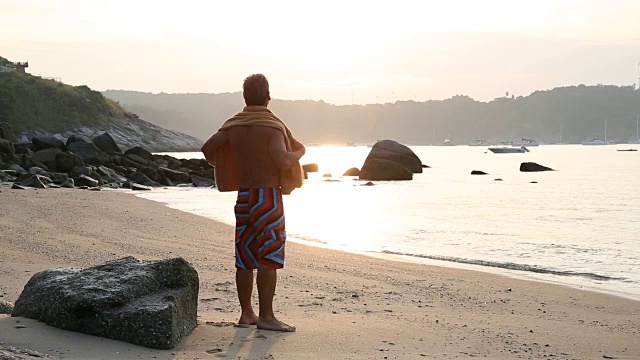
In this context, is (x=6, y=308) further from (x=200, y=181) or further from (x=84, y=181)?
(x=200, y=181)

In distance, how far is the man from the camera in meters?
5.28

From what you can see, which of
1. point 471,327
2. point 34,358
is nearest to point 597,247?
point 471,327

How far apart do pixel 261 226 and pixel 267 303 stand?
59cm

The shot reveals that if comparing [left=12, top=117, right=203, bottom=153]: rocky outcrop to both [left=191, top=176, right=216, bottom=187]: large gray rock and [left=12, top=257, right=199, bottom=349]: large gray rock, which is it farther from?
[left=12, top=257, right=199, bottom=349]: large gray rock

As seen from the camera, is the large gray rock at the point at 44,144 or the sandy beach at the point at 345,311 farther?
the large gray rock at the point at 44,144

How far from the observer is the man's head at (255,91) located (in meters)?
5.47

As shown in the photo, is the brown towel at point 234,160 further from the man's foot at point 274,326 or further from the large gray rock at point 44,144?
the large gray rock at point 44,144

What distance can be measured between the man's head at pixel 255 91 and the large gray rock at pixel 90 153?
32889 millimetres

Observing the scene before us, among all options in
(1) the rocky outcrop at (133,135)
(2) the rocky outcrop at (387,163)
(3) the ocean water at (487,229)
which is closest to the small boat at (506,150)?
(1) the rocky outcrop at (133,135)

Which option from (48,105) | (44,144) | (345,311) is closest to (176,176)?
(44,144)

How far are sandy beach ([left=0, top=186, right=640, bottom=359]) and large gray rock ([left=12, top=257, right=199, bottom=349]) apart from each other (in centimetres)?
9

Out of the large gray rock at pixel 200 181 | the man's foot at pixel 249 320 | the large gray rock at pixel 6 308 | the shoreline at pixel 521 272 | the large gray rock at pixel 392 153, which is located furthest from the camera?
the large gray rock at pixel 392 153

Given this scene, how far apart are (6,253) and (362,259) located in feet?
15.6

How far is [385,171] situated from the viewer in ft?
147
